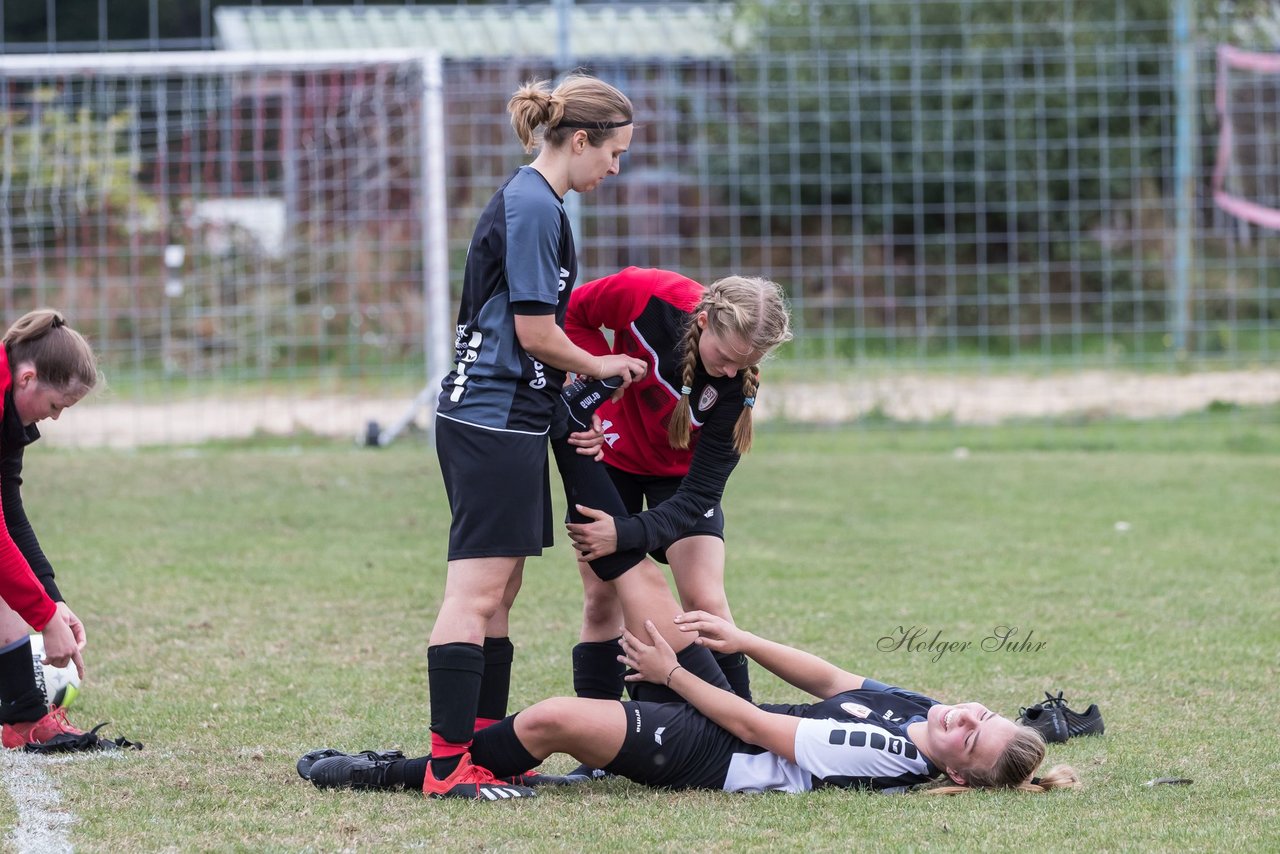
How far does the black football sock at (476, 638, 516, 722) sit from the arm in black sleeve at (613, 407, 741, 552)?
0.50 metres

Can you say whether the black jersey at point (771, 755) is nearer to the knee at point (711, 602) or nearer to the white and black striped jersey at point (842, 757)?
the white and black striped jersey at point (842, 757)

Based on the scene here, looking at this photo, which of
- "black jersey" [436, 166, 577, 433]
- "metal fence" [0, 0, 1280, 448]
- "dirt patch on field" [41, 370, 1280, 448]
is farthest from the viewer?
"metal fence" [0, 0, 1280, 448]

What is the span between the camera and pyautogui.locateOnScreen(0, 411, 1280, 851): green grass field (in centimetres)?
353

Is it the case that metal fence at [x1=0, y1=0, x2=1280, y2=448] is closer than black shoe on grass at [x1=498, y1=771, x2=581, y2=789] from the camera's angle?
No

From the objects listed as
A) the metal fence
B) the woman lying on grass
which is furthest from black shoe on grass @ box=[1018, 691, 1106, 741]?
the metal fence

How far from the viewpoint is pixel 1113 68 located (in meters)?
15.1

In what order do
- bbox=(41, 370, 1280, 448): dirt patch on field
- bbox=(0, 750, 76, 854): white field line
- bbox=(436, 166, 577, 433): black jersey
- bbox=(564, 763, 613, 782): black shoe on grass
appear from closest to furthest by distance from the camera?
1. bbox=(0, 750, 76, 854): white field line
2. bbox=(436, 166, 577, 433): black jersey
3. bbox=(564, 763, 613, 782): black shoe on grass
4. bbox=(41, 370, 1280, 448): dirt patch on field

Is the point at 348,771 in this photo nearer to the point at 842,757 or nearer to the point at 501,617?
the point at 501,617

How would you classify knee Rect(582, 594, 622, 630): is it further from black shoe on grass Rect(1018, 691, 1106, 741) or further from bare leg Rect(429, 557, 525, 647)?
black shoe on grass Rect(1018, 691, 1106, 741)

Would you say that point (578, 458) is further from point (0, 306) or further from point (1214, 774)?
point (0, 306)

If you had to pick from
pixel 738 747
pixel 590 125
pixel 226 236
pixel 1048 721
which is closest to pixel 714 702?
pixel 738 747

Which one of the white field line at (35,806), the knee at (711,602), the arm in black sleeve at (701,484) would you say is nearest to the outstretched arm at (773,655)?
the knee at (711,602)

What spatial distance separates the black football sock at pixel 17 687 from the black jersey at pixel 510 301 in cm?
151

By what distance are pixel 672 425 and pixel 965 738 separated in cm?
119
